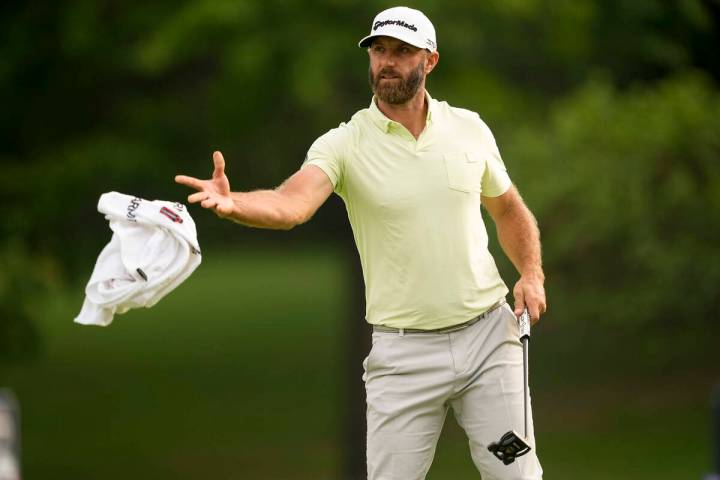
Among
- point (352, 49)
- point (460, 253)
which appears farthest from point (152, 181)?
point (460, 253)

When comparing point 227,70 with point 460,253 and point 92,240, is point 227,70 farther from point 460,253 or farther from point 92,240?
point 460,253

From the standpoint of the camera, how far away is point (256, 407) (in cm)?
2081

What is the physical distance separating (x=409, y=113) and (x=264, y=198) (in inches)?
27.4

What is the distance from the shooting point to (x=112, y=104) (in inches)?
537

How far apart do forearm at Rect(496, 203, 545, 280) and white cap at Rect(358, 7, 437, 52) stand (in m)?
0.74

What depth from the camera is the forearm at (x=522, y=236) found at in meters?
5.64

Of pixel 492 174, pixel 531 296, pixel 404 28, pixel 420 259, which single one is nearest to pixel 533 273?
pixel 531 296

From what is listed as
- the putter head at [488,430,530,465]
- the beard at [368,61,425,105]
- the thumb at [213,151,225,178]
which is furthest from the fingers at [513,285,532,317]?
the thumb at [213,151,225,178]

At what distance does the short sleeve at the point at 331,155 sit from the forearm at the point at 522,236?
0.73 m

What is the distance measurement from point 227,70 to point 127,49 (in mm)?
1253

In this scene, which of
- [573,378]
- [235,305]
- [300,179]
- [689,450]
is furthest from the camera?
[235,305]

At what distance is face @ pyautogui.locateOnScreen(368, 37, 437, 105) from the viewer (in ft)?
17.2

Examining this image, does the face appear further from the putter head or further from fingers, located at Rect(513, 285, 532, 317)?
the putter head

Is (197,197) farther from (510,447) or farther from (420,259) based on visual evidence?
(510,447)
